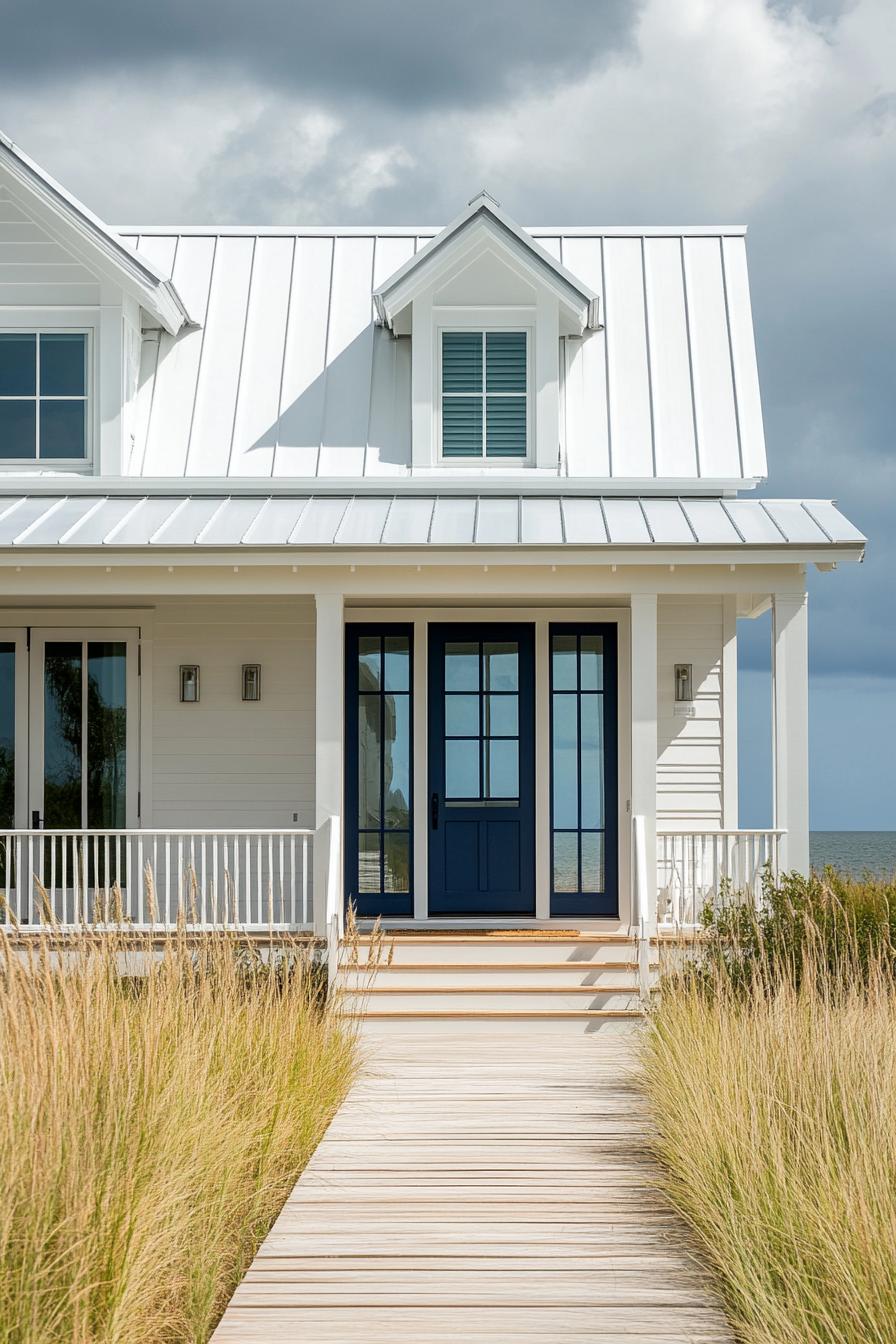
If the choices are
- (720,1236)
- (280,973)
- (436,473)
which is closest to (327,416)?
(436,473)

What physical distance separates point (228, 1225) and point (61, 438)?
865cm

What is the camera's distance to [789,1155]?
17.1ft

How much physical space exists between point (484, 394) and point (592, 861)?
444 cm

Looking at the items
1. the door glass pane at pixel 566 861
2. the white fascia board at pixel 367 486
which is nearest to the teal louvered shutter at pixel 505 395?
the white fascia board at pixel 367 486

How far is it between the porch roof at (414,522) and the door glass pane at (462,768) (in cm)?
220

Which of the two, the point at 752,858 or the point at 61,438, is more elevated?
the point at 61,438

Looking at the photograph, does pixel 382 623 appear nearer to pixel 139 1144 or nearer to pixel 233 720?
pixel 233 720

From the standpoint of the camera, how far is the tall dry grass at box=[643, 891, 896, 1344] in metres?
4.14

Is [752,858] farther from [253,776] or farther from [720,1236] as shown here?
[720,1236]

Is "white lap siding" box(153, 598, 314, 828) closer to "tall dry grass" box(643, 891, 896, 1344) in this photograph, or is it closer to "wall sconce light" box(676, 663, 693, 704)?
"wall sconce light" box(676, 663, 693, 704)

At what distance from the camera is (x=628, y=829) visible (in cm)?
1158

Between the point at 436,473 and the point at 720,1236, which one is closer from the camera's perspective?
the point at 720,1236

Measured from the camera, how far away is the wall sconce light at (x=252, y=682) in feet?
38.8

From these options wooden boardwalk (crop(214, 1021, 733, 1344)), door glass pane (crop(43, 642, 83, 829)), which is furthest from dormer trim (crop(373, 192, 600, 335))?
wooden boardwalk (crop(214, 1021, 733, 1344))
